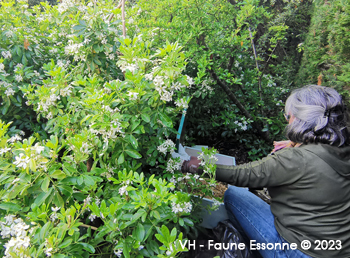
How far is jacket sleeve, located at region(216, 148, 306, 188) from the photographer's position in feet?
4.48

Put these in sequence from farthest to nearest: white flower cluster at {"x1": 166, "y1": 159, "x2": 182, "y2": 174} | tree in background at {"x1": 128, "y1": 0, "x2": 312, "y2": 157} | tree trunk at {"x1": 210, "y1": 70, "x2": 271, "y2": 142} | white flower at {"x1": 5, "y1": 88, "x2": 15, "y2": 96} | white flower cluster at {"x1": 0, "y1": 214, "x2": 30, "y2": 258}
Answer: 1. tree trunk at {"x1": 210, "y1": 70, "x2": 271, "y2": 142}
2. tree in background at {"x1": 128, "y1": 0, "x2": 312, "y2": 157}
3. white flower at {"x1": 5, "y1": 88, "x2": 15, "y2": 96}
4. white flower cluster at {"x1": 166, "y1": 159, "x2": 182, "y2": 174}
5. white flower cluster at {"x1": 0, "y1": 214, "x2": 30, "y2": 258}

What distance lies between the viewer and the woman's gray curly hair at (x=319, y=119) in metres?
1.36

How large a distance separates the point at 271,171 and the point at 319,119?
1.38 feet

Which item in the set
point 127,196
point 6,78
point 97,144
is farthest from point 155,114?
point 6,78

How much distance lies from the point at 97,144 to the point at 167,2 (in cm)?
221

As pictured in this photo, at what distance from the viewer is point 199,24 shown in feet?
8.64

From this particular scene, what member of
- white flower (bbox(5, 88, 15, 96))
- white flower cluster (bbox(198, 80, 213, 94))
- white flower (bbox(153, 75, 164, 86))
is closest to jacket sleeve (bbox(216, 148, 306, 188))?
white flower (bbox(153, 75, 164, 86))

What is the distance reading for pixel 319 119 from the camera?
137cm

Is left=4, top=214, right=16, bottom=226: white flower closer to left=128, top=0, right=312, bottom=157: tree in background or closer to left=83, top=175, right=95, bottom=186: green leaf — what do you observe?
left=83, top=175, right=95, bottom=186: green leaf

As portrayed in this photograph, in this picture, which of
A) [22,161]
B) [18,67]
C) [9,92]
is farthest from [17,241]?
[18,67]

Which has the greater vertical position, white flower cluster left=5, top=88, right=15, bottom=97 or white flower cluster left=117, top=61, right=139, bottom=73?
white flower cluster left=117, top=61, right=139, bottom=73

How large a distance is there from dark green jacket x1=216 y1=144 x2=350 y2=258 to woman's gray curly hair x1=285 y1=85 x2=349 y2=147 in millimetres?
55

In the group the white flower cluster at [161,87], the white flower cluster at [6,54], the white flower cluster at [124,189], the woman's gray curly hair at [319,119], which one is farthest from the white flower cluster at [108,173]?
the white flower cluster at [6,54]

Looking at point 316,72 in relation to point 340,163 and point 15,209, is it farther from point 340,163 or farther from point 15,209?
point 15,209
